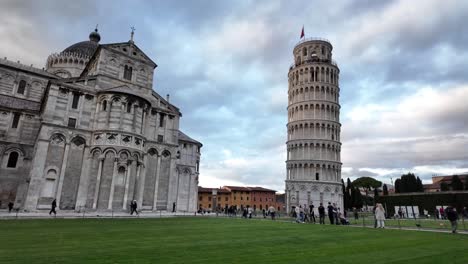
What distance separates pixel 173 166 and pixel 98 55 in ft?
54.5

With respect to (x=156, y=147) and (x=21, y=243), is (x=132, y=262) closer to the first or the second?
(x=21, y=243)

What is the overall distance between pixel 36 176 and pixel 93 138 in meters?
6.43

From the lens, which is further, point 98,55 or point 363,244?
point 98,55

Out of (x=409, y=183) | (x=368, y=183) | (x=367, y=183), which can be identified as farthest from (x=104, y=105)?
(x=368, y=183)

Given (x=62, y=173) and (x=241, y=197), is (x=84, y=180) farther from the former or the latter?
(x=241, y=197)

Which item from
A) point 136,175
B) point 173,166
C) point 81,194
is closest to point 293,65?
point 173,166

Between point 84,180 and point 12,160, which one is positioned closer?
point 84,180

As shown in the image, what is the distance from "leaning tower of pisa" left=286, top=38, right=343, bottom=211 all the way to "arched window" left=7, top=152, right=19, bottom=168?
4618 centimetres

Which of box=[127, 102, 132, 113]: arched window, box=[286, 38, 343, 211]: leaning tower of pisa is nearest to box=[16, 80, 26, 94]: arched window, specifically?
box=[127, 102, 132, 113]: arched window

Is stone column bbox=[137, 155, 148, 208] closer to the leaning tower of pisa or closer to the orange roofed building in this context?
the leaning tower of pisa

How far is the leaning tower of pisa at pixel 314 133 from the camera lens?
5962cm

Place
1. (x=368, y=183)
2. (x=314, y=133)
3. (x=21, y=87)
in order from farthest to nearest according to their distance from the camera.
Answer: (x=368, y=183)
(x=314, y=133)
(x=21, y=87)

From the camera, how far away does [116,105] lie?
33156mm

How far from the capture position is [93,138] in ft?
107
